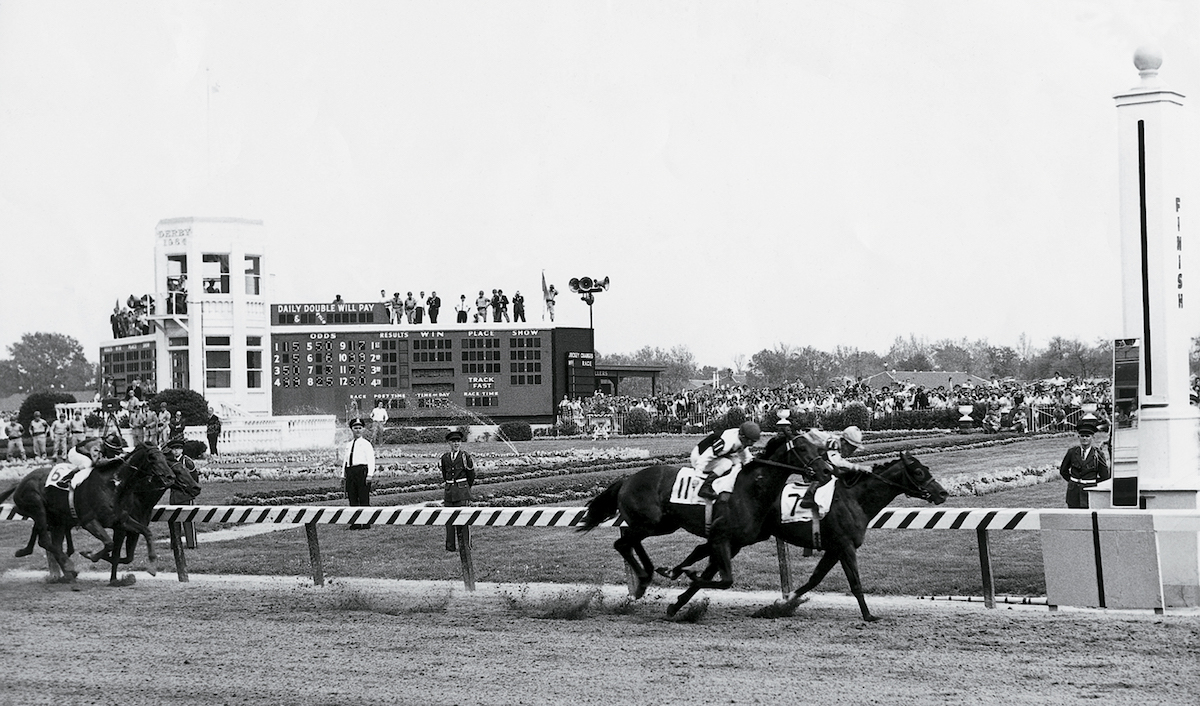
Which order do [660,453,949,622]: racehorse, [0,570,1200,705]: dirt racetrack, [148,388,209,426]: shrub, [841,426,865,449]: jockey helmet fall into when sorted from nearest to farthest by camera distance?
[0,570,1200,705]: dirt racetrack, [660,453,949,622]: racehorse, [841,426,865,449]: jockey helmet, [148,388,209,426]: shrub

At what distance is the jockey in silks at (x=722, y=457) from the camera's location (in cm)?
1184

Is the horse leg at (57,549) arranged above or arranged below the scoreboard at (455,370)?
below

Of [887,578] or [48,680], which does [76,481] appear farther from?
[887,578]

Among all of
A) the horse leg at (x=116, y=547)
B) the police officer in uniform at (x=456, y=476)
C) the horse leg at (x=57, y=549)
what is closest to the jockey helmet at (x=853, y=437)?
the police officer in uniform at (x=456, y=476)

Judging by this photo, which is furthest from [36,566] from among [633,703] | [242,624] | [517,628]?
[633,703]

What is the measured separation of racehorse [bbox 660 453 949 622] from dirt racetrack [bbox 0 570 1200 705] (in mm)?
400

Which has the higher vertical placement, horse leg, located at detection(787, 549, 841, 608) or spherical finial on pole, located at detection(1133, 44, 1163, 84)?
spherical finial on pole, located at detection(1133, 44, 1163, 84)

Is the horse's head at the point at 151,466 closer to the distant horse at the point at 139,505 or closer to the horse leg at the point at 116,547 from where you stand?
the distant horse at the point at 139,505

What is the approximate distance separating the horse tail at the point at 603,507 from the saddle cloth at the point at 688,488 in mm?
613

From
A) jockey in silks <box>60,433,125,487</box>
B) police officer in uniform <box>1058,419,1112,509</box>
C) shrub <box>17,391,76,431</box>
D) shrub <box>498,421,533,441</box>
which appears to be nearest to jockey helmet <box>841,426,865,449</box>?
police officer in uniform <box>1058,419,1112,509</box>

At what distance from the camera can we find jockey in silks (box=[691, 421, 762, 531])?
11836 mm

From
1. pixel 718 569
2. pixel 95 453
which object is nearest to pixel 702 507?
pixel 718 569

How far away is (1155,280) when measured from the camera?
11.8 m

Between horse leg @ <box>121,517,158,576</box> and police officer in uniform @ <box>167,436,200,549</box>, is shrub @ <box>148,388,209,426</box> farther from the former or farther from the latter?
horse leg @ <box>121,517,158,576</box>
